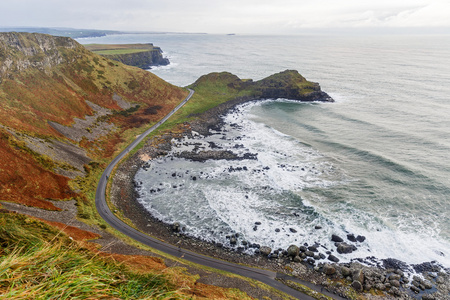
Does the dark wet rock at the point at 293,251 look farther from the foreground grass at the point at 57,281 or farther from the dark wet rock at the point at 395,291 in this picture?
the foreground grass at the point at 57,281

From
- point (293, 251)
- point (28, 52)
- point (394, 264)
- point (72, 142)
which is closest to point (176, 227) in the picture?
point (293, 251)

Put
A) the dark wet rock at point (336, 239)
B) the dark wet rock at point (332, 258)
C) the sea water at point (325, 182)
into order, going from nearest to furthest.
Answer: the dark wet rock at point (332, 258)
the dark wet rock at point (336, 239)
the sea water at point (325, 182)

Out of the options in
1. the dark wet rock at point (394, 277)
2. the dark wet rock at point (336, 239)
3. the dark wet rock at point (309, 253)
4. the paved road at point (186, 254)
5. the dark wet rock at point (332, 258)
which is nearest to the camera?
the paved road at point (186, 254)

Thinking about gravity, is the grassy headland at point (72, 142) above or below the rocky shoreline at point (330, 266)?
above

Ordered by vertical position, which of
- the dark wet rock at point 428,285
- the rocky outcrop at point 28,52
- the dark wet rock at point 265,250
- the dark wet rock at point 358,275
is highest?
the rocky outcrop at point 28,52

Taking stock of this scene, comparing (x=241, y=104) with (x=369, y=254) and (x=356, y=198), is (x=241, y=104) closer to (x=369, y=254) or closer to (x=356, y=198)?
(x=356, y=198)

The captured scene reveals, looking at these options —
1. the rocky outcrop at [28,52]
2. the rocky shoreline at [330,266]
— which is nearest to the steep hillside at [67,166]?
the rocky outcrop at [28,52]

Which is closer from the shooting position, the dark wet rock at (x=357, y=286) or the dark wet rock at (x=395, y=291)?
the dark wet rock at (x=395, y=291)

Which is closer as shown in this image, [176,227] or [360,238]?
[360,238]

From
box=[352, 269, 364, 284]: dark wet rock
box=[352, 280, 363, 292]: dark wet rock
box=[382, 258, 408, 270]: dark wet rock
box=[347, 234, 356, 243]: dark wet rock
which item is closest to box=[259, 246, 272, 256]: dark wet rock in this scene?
box=[352, 269, 364, 284]: dark wet rock

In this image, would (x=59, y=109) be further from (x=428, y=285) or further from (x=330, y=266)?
(x=428, y=285)

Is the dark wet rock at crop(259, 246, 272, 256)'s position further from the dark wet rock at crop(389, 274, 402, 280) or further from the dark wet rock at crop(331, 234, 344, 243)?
the dark wet rock at crop(389, 274, 402, 280)
